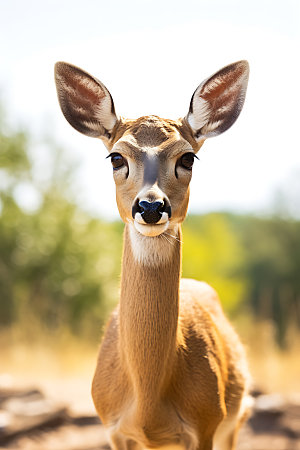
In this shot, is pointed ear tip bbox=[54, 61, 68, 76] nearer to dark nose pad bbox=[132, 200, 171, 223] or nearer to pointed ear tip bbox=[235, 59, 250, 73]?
pointed ear tip bbox=[235, 59, 250, 73]

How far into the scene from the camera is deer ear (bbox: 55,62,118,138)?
3.81 m

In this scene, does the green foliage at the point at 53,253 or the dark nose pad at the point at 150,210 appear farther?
the green foliage at the point at 53,253

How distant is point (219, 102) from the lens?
12.9ft

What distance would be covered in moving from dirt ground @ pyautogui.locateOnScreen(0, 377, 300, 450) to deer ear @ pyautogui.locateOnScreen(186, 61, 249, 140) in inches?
192

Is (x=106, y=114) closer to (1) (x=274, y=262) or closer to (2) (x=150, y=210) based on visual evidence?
(2) (x=150, y=210)

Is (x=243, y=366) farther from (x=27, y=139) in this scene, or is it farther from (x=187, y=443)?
(x=27, y=139)

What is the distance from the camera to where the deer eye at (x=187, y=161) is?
3482mm

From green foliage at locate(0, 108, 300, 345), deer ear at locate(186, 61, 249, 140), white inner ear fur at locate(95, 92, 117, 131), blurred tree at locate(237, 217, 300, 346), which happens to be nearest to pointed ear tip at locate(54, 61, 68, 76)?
white inner ear fur at locate(95, 92, 117, 131)

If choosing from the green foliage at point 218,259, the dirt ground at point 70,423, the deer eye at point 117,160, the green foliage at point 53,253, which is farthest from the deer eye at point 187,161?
the green foliage at point 218,259

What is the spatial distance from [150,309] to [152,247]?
1.28 feet

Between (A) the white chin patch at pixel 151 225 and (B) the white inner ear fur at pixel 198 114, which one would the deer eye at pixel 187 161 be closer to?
(B) the white inner ear fur at pixel 198 114

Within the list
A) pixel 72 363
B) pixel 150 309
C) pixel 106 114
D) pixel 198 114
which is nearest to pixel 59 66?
pixel 106 114

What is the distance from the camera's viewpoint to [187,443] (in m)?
3.68

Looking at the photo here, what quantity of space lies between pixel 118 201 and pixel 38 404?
212 inches
